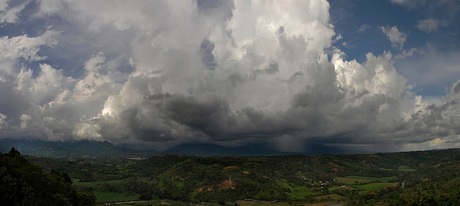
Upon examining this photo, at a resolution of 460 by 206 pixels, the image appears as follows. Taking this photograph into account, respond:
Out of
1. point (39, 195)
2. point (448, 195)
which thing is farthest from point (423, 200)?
point (39, 195)

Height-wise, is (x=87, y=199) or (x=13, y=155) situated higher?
(x=13, y=155)

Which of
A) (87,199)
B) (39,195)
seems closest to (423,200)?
(87,199)

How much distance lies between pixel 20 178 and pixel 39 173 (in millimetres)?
15698

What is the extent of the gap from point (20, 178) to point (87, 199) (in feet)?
161

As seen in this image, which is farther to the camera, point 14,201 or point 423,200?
point 423,200

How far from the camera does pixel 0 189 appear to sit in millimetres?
116625

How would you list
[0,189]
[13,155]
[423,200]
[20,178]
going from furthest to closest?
[423,200]
[13,155]
[20,178]
[0,189]

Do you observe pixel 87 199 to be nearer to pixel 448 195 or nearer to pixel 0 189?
pixel 0 189

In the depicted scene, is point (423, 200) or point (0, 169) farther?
point (423, 200)

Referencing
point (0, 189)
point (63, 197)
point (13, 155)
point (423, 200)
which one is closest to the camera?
point (0, 189)

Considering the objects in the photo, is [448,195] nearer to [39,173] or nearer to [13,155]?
[39,173]

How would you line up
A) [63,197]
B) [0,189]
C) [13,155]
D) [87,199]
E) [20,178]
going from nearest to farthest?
[0,189] → [20,178] → [63,197] → [13,155] → [87,199]

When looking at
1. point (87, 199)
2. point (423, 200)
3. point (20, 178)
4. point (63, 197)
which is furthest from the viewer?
point (423, 200)

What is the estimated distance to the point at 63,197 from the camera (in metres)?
140
